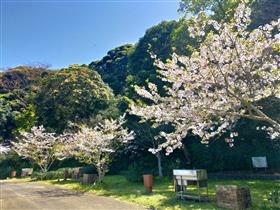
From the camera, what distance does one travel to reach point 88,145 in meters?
15.5

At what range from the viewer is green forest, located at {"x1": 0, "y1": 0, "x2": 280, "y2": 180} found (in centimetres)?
1551

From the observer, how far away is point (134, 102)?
13.3m

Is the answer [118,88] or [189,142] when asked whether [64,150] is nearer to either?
[189,142]

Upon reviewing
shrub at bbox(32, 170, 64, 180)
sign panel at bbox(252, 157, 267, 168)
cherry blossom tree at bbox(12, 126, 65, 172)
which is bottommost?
shrub at bbox(32, 170, 64, 180)

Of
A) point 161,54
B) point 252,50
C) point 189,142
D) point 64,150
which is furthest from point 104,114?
point 252,50

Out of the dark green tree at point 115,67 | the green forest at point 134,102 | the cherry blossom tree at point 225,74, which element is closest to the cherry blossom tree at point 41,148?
the green forest at point 134,102

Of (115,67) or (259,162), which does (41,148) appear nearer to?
(259,162)

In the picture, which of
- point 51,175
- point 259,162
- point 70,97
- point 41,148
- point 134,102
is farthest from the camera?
point 70,97

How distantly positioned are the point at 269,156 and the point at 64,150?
1492 centimetres

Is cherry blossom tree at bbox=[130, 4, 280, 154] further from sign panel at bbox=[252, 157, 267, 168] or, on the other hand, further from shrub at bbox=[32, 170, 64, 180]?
shrub at bbox=[32, 170, 64, 180]

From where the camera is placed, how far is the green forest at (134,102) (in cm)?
1551

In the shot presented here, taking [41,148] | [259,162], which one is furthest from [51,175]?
[259,162]

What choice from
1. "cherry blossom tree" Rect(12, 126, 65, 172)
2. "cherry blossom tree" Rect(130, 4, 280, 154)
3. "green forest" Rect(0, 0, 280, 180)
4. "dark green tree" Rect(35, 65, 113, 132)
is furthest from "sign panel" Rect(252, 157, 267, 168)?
"dark green tree" Rect(35, 65, 113, 132)

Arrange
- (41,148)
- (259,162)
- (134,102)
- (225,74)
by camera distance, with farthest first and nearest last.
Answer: (41,148), (259,162), (134,102), (225,74)
